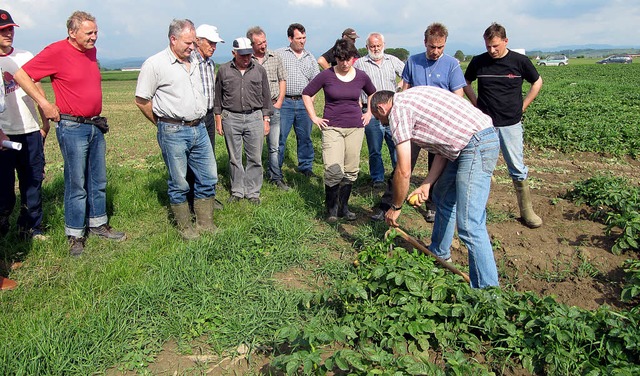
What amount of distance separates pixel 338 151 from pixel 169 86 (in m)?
1.95

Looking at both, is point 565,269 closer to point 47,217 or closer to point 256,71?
point 256,71

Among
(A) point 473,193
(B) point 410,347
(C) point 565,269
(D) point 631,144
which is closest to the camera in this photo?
(B) point 410,347

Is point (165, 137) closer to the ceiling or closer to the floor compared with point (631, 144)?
closer to the ceiling

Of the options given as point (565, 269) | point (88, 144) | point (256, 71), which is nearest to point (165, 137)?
point (88, 144)

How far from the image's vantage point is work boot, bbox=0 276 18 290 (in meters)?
3.78

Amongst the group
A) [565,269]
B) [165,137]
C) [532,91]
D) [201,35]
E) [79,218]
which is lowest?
[565,269]

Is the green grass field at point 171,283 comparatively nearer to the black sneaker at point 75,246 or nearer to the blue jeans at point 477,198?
the black sneaker at point 75,246

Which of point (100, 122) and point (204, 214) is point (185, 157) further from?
point (100, 122)

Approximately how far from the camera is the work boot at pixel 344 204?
539 cm

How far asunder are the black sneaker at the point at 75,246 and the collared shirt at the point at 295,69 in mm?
3566

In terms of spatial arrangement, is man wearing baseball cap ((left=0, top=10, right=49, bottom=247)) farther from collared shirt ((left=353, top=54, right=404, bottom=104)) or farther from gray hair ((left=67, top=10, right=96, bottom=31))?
collared shirt ((left=353, top=54, right=404, bottom=104))

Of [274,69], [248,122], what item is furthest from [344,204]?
[274,69]

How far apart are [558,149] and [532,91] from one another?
413 centimetres

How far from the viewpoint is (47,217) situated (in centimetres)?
520
